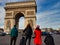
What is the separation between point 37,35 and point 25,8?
29544 millimetres

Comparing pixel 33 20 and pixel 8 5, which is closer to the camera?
pixel 33 20

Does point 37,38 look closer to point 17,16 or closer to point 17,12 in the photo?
point 17,12

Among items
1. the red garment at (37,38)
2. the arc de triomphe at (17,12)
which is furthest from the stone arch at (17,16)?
the red garment at (37,38)

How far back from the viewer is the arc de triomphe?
37.0 meters

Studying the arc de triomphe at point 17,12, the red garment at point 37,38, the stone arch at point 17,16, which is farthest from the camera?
the stone arch at point 17,16

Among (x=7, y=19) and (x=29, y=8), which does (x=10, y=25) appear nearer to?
(x=7, y=19)

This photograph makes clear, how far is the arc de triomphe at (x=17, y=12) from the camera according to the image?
121ft

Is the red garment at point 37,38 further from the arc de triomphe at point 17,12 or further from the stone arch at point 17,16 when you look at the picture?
the stone arch at point 17,16

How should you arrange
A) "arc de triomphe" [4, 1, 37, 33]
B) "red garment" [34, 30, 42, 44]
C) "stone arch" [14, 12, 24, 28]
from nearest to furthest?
"red garment" [34, 30, 42, 44], "arc de triomphe" [4, 1, 37, 33], "stone arch" [14, 12, 24, 28]

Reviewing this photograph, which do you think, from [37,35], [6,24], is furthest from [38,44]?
[6,24]

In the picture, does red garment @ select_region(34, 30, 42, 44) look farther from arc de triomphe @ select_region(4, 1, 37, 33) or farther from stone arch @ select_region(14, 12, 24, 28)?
stone arch @ select_region(14, 12, 24, 28)

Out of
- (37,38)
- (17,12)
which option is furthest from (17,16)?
(37,38)

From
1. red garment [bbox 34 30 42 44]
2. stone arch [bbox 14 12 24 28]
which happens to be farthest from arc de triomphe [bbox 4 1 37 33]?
red garment [bbox 34 30 42 44]

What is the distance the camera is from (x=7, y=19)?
126 feet
